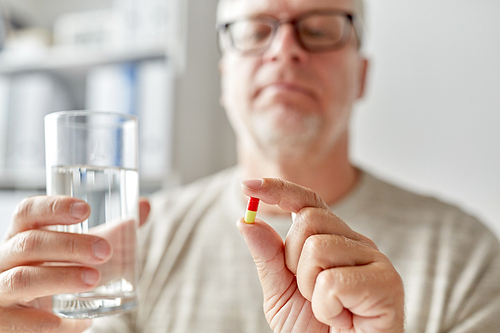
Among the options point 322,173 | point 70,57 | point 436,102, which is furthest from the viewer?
point 70,57

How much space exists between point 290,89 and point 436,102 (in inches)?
28.0

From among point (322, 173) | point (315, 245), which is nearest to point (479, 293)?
point (322, 173)

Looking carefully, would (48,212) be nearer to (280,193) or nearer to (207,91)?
(280,193)

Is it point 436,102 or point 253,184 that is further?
point 436,102

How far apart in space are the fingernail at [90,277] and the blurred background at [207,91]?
1.03 m

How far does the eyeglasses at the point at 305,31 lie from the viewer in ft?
3.55

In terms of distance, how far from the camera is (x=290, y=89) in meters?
1.05

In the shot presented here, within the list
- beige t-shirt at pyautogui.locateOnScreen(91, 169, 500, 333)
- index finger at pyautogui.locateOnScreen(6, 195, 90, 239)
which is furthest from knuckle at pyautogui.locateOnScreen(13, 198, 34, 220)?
beige t-shirt at pyautogui.locateOnScreen(91, 169, 500, 333)

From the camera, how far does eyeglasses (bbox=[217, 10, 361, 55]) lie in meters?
1.08

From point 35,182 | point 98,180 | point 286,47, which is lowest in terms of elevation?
point 35,182

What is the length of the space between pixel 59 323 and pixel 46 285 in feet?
0.40

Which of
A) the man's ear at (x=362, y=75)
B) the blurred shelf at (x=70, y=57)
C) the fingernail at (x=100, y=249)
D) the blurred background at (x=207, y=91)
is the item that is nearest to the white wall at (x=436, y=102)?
the blurred background at (x=207, y=91)

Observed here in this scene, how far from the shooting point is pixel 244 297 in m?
1.03

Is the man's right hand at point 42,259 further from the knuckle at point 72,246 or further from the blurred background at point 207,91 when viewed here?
the blurred background at point 207,91
